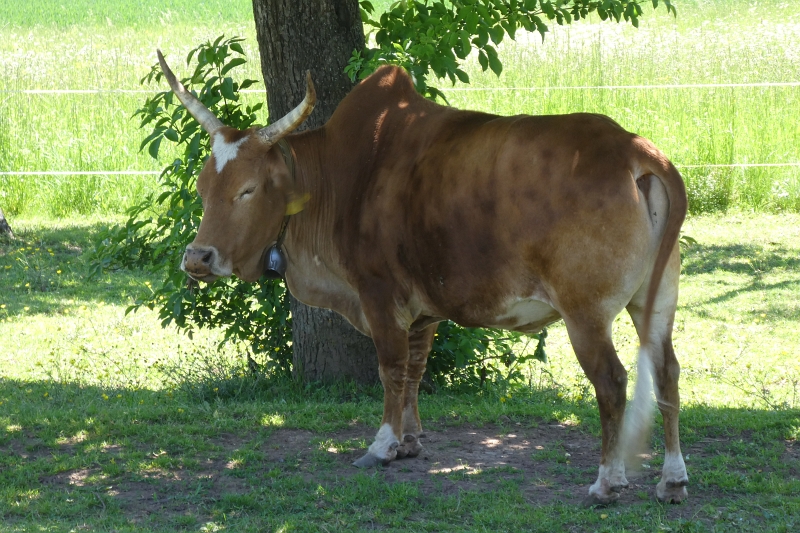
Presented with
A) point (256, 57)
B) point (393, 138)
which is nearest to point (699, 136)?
point (256, 57)

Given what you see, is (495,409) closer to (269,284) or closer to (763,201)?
(269,284)

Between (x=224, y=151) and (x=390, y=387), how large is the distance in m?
1.52

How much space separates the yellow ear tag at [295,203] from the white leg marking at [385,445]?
4.11 ft

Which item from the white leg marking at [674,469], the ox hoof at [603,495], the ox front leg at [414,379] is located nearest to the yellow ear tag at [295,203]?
the ox front leg at [414,379]

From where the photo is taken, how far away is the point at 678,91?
14.6 m

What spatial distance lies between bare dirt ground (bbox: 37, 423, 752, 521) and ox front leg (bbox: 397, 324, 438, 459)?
0.45 feet

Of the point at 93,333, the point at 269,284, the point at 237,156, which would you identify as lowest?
the point at 93,333

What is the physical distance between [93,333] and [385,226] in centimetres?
441

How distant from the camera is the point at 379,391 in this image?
22.2 feet

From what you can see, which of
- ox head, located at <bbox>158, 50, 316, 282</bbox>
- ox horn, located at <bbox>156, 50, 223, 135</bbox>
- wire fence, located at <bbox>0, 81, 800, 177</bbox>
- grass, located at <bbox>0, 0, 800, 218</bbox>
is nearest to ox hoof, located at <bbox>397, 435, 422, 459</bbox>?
ox head, located at <bbox>158, 50, 316, 282</bbox>

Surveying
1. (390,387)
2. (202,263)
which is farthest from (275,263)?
(390,387)

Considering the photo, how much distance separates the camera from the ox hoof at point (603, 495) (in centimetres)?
472

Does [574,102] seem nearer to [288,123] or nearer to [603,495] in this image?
[288,123]

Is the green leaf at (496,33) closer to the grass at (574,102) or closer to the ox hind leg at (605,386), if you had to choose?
the ox hind leg at (605,386)
